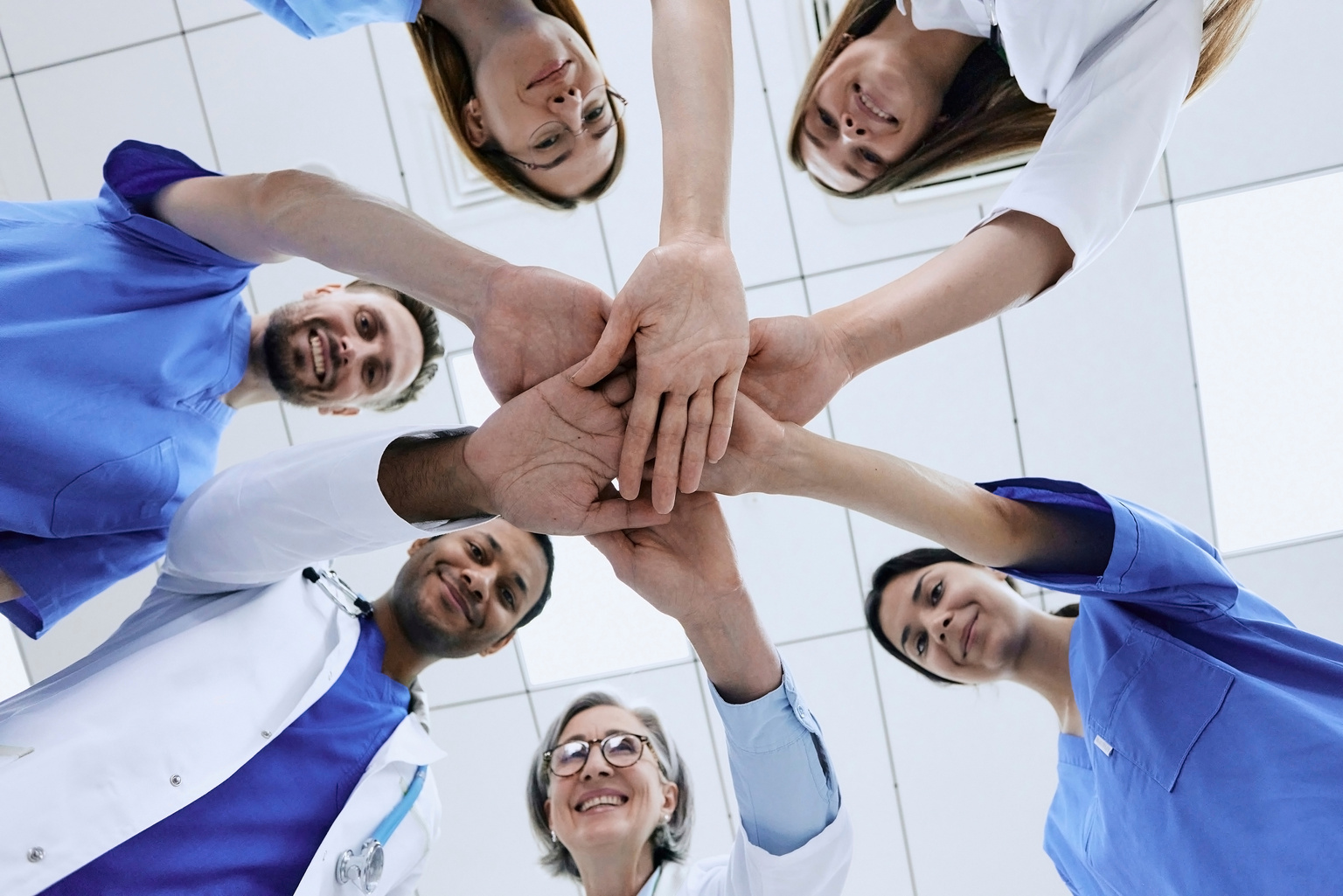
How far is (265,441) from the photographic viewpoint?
3420 mm

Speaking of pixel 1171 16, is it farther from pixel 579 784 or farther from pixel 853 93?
pixel 579 784

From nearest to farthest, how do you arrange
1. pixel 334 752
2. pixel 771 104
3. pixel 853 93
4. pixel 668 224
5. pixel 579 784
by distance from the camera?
pixel 668 224 < pixel 334 752 < pixel 853 93 < pixel 579 784 < pixel 771 104

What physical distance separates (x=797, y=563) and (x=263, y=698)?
199cm

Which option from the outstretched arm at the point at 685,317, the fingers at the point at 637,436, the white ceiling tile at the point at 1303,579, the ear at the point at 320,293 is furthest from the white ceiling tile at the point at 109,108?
the white ceiling tile at the point at 1303,579

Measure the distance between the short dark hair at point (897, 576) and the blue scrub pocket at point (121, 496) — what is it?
208 centimetres

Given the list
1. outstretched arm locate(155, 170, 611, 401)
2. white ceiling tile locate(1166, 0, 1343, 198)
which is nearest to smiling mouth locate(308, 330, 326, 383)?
outstretched arm locate(155, 170, 611, 401)

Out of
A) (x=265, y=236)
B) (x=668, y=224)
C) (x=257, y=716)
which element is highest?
(x=265, y=236)

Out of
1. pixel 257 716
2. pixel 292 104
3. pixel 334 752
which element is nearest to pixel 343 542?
pixel 257 716

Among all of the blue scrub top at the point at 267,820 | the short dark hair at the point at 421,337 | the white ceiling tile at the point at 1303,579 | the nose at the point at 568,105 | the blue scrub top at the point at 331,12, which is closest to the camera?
the blue scrub top at the point at 267,820

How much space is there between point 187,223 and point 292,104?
164 centimetres

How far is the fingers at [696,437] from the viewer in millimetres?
1599

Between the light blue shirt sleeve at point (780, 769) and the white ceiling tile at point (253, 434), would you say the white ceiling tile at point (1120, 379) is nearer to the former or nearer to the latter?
the light blue shirt sleeve at point (780, 769)

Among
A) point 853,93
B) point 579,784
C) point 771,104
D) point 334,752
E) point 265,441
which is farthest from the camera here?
point 265,441

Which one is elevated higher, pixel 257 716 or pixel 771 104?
pixel 771 104
